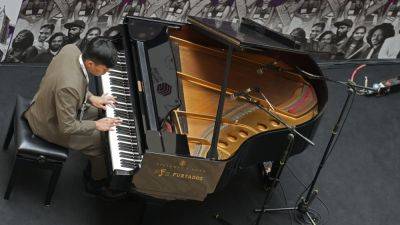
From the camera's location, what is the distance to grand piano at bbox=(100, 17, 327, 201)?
394cm

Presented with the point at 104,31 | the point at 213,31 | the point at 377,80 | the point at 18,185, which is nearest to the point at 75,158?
the point at 18,185

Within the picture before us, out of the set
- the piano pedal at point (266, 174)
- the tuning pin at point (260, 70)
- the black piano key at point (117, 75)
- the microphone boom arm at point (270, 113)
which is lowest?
the piano pedal at point (266, 174)

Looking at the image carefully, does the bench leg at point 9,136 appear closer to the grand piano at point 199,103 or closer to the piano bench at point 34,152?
the piano bench at point 34,152

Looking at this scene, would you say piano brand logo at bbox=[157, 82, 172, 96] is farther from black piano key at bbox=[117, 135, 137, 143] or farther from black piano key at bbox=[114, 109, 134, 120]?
black piano key at bbox=[117, 135, 137, 143]

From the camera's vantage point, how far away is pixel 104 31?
19.2 ft

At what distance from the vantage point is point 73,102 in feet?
13.3

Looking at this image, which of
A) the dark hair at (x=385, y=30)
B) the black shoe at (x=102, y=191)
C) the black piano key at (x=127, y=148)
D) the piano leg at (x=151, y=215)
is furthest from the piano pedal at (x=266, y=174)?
the dark hair at (x=385, y=30)

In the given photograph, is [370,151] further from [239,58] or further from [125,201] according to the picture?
[125,201]

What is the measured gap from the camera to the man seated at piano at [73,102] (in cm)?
402

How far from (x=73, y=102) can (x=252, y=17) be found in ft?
8.79

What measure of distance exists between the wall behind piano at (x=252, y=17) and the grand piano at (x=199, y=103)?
0.56m

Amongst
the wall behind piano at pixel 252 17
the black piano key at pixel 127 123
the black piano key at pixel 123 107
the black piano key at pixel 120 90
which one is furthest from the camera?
the wall behind piano at pixel 252 17

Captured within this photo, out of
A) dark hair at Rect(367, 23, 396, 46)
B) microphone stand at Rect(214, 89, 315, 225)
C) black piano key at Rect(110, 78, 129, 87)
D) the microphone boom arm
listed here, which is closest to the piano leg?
microphone stand at Rect(214, 89, 315, 225)

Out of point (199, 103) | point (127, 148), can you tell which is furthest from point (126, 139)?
point (199, 103)
